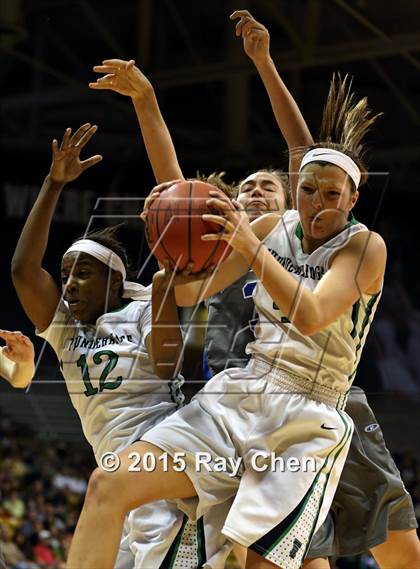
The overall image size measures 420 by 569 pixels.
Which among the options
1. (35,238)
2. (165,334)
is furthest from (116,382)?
(35,238)

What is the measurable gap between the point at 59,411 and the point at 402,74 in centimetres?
566

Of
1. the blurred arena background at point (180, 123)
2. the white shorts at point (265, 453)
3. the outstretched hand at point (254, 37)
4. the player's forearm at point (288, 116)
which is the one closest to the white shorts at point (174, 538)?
the white shorts at point (265, 453)

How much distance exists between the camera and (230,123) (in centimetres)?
1170

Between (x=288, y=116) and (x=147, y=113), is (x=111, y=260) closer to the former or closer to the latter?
(x=147, y=113)

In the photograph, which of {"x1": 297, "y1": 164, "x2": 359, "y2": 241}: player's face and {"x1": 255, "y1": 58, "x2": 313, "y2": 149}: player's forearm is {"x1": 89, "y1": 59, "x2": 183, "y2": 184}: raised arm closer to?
{"x1": 255, "y1": 58, "x2": 313, "y2": 149}: player's forearm

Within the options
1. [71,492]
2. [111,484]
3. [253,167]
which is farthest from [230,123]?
[111,484]

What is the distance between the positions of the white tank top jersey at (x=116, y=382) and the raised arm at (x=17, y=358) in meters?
0.14

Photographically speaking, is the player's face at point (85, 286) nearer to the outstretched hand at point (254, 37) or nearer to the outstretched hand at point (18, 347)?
the outstretched hand at point (18, 347)

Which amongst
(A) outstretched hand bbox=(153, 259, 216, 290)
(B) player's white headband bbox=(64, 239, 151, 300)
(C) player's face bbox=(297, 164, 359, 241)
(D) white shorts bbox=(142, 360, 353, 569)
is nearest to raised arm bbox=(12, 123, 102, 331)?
(B) player's white headband bbox=(64, 239, 151, 300)

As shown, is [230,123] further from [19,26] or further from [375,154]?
[19,26]

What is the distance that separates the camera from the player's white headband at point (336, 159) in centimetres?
324

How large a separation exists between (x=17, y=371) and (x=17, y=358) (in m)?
0.09

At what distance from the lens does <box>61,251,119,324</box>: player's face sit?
3732 mm

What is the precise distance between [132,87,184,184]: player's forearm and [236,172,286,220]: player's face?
339mm
